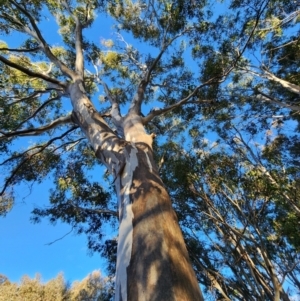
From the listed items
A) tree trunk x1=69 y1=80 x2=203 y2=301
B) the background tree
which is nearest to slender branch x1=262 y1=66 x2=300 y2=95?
tree trunk x1=69 y1=80 x2=203 y2=301

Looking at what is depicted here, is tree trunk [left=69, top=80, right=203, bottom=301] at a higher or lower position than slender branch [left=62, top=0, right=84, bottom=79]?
lower

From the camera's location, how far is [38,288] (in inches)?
444

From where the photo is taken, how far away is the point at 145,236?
1501 millimetres

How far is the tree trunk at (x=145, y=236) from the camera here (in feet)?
4.02

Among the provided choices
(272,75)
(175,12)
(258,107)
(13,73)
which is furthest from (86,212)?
(272,75)

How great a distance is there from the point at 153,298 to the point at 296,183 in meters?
5.50

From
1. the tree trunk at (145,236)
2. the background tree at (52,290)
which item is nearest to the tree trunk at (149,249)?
the tree trunk at (145,236)

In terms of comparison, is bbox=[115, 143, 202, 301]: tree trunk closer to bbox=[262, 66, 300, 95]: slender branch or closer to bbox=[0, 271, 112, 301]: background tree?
bbox=[262, 66, 300, 95]: slender branch

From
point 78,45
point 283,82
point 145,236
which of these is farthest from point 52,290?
point 145,236

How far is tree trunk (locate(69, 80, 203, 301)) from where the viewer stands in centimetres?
122

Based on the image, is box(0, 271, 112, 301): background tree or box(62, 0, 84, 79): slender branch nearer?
box(62, 0, 84, 79): slender branch

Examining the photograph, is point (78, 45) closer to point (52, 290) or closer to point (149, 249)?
point (149, 249)

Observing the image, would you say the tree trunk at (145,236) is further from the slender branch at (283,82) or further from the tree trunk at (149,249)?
the slender branch at (283,82)

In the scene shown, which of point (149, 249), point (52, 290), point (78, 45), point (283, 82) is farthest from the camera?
point (52, 290)
